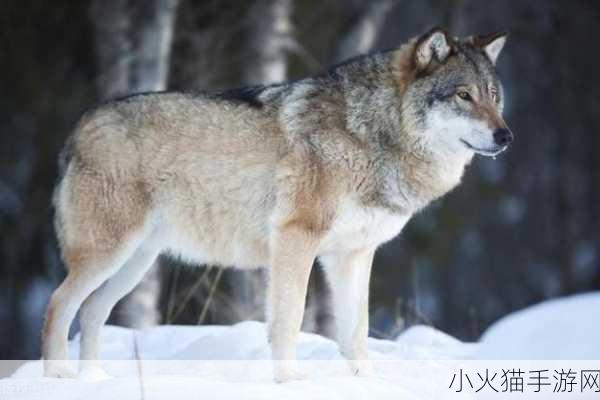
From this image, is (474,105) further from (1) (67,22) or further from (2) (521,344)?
(1) (67,22)

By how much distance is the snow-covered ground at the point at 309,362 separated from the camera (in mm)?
4359

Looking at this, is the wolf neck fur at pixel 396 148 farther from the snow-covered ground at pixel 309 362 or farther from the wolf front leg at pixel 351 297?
the snow-covered ground at pixel 309 362

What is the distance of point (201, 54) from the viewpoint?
10.7m

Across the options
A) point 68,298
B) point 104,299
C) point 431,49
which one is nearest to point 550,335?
point 431,49

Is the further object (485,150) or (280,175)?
(280,175)

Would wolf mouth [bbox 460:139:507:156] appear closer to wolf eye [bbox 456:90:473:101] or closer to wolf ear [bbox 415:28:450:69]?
wolf eye [bbox 456:90:473:101]

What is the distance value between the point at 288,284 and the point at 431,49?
1.41 metres

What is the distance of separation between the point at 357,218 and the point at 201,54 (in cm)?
576

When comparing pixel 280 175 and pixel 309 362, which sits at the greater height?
pixel 280 175

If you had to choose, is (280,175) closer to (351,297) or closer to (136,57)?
(351,297)

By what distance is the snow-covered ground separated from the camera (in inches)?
172

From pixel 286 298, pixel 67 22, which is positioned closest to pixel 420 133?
pixel 286 298

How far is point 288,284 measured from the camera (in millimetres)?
5148

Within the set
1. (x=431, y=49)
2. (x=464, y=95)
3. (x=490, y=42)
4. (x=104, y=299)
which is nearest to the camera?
(x=464, y=95)
